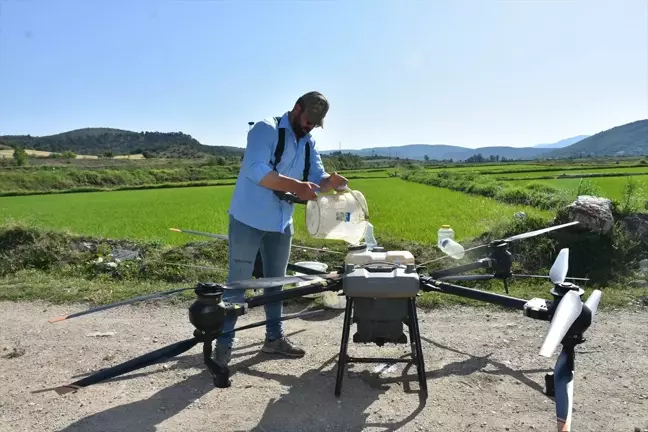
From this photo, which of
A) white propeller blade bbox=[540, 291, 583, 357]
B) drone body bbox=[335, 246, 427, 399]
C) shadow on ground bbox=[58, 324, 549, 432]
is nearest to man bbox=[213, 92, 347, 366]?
shadow on ground bbox=[58, 324, 549, 432]

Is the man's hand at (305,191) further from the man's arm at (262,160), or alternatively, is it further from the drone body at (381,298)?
the drone body at (381,298)

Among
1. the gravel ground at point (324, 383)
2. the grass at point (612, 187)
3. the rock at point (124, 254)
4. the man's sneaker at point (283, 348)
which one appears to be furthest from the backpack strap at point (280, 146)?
the grass at point (612, 187)

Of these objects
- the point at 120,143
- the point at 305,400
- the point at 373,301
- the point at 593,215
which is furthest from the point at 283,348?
the point at 120,143

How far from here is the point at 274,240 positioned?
14.4 ft

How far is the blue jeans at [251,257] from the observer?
160 inches

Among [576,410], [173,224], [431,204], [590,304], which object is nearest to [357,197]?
[590,304]

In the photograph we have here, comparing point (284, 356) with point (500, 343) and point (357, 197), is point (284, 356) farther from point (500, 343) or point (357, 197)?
Result: point (500, 343)

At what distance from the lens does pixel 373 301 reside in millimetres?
3447

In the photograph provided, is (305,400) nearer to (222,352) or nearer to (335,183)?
(222,352)

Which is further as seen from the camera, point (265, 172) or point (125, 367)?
point (265, 172)

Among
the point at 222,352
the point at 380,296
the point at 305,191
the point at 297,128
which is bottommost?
the point at 222,352

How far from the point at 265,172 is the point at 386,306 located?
1.28m

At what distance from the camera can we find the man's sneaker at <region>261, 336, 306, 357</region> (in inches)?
179

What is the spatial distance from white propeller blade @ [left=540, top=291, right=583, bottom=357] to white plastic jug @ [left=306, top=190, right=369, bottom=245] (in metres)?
1.95
